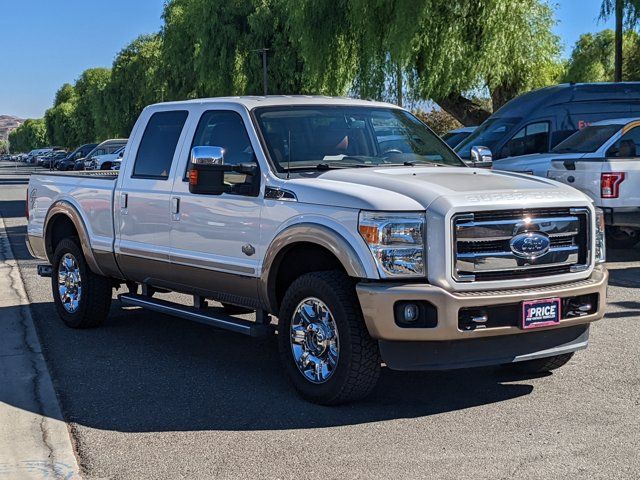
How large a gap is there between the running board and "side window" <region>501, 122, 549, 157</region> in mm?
9962

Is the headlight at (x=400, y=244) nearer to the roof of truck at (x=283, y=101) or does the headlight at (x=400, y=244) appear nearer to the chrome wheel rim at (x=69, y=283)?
the roof of truck at (x=283, y=101)

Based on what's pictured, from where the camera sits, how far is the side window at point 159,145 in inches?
293

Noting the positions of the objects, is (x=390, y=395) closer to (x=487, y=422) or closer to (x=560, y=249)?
(x=487, y=422)

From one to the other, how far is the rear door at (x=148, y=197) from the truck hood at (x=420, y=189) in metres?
1.57

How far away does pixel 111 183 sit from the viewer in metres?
8.10

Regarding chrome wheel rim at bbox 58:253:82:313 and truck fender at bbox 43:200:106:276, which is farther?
chrome wheel rim at bbox 58:253:82:313

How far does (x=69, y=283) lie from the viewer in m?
8.83

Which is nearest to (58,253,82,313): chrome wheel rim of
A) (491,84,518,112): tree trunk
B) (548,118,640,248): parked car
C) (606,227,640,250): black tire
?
(548,118,640,248): parked car

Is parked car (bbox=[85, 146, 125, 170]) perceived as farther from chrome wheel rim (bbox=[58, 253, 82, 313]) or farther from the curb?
the curb

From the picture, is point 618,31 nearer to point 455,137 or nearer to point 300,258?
point 455,137

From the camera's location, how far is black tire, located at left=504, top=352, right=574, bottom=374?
650 cm

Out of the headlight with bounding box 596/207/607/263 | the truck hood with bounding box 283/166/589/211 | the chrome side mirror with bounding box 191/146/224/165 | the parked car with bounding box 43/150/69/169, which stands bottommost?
the parked car with bounding box 43/150/69/169

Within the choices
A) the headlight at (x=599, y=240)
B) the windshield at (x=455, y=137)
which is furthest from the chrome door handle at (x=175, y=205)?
the windshield at (x=455, y=137)

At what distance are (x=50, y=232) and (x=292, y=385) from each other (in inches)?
165
